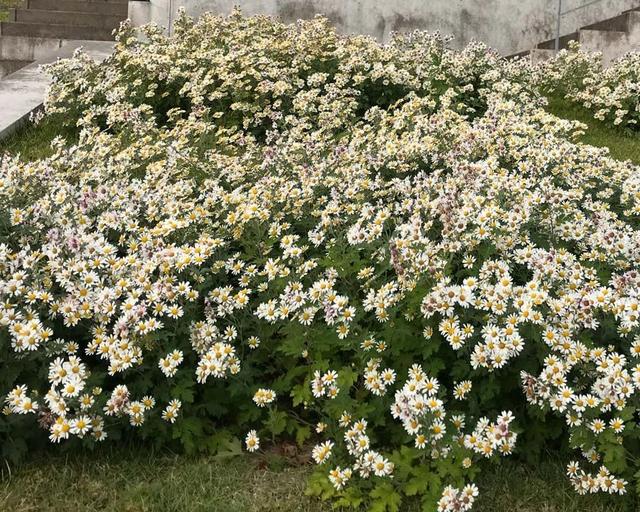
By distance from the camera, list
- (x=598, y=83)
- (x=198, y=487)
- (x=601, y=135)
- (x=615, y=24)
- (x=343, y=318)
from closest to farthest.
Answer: (x=198, y=487) < (x=343, y=318) < (x=601, y=135) < (x=598, y=83) < (x=615, y=24)

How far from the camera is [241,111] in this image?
696 cm

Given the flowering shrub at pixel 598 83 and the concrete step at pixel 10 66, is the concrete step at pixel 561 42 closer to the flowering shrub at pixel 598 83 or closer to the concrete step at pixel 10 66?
the flowering shrub at pixel 598 83

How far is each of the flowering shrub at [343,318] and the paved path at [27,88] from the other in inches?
114

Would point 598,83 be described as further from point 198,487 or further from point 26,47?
point 26,47

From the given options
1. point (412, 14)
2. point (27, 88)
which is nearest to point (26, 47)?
point (27, 88)

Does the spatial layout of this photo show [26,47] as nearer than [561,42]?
Yes

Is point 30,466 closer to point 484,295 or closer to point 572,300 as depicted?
point 484,295

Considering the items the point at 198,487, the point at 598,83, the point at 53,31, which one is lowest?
the point at 198,487

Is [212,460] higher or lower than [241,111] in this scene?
lower

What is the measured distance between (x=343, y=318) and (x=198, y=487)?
2.88 feet

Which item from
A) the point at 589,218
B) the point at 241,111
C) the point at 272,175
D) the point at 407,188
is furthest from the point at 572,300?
the point at 241,111

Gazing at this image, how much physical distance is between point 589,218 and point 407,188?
98 centimetres

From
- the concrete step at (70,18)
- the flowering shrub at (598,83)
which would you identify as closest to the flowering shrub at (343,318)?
the flowering shrub at (598,83)

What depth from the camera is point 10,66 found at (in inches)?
393
